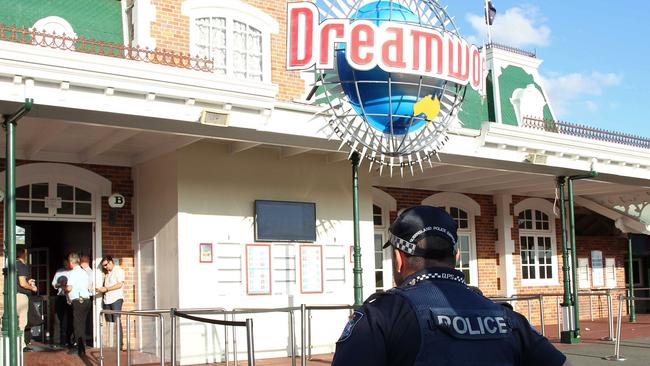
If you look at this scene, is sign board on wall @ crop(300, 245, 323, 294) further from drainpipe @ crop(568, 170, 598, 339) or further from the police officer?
the police officer

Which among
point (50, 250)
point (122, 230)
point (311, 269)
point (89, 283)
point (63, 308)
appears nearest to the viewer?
point (89, 283)

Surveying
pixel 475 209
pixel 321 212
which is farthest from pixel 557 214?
pixel 321 212

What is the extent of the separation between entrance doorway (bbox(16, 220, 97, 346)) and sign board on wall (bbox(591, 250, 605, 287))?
1243cm

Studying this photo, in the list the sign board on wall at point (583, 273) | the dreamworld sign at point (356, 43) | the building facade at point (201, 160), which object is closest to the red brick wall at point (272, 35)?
the building facade at point (201, 160)

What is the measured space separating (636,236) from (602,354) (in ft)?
31.4

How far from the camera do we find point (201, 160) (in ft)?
36.6

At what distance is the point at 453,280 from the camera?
243cm

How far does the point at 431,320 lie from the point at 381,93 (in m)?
8.38

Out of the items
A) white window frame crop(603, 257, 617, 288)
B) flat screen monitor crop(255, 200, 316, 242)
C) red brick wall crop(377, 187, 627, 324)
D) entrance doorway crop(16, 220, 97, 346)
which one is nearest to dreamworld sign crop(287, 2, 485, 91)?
flat screen monitor crop(255, 200, 316, 242)

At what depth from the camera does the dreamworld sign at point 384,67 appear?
33.2 ft

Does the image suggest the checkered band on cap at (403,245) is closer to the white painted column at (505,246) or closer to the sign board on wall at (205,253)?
the sign board on wall at (205,253)

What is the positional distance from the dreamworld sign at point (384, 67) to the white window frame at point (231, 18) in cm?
234

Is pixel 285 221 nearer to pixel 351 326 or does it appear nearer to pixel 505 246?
pixel 505 246

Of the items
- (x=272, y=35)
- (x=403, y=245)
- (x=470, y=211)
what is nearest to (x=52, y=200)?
(x=272, y=35)
